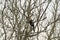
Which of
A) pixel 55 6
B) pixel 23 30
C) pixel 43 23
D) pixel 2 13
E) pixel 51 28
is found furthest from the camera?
pixel 55 6

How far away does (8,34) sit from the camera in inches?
133

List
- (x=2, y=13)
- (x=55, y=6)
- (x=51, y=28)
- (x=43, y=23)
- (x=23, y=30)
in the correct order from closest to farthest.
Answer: (x=23, y=30)
(x=2, y=13)
(x=51, y=28)
(x=43, y=23)
(x=55, y=6)

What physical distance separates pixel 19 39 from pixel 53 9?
5.13 ft

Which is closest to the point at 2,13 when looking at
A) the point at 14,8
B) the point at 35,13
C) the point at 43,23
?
the point at 14,8

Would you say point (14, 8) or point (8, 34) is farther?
point (8, 34)

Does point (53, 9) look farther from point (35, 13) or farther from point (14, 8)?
point (14, 8)

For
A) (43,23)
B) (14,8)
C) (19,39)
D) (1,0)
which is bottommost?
(19,39)

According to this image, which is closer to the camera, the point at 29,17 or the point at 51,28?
the point at 29,17

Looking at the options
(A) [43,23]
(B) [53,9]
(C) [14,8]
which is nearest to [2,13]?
(C) [14,8]

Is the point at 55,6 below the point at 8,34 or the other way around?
the other way around

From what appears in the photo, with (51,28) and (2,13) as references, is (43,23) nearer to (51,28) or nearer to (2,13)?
(51,28)

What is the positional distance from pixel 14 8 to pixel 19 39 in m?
0.55

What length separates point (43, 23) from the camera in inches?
148

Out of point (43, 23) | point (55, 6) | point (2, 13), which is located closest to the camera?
point (2, 13)
